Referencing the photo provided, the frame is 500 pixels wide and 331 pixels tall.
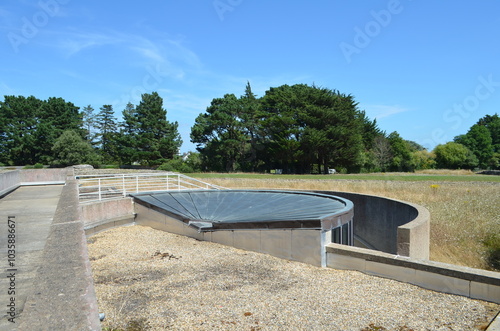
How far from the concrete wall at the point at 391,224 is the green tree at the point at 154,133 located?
49.0 m

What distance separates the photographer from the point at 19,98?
72.1 metres

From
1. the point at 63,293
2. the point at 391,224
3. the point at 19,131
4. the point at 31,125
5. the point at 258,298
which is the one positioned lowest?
the point at 391,224

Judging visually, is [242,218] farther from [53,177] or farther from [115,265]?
[53,177]

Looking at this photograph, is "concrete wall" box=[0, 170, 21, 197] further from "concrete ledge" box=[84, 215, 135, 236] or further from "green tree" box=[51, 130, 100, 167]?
"green tree" box=[51, 130, 100, 167]

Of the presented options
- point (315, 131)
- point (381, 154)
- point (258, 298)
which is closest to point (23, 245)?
point (258, 298)

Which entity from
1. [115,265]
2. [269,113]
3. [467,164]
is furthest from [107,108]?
[115,265]

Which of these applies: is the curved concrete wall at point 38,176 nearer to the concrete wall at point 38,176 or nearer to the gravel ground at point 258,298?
the concrete wall at point 38,176

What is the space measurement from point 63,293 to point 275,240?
5500 mm

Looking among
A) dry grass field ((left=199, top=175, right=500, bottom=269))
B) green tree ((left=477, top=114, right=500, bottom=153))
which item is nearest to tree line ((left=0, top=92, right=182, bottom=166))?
dry grass field ((left=199, top=175, right=500, bottom=269))

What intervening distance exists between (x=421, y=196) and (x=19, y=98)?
258ft

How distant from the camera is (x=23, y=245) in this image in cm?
611

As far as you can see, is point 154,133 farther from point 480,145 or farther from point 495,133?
point 495,133

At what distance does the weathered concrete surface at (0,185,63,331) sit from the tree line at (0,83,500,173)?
39872 millimetres

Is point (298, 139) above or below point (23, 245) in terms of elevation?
above
